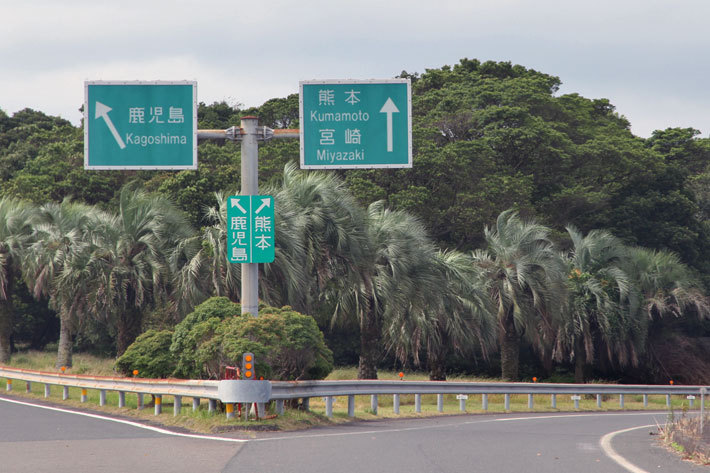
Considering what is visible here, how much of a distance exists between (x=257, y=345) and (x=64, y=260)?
67.1 feet

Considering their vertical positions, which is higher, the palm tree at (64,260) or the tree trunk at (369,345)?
the palm tree at (64,260)

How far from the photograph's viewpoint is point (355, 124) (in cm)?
1747

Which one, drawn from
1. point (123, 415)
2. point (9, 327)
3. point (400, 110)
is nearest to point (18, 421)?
point (123, 415)

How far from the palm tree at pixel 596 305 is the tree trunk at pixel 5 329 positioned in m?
23.0

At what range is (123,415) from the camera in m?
17.9

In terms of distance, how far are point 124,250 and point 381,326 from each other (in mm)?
9283

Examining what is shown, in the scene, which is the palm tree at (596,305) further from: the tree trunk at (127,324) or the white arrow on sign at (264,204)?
the white arrow on sign at (264,204)

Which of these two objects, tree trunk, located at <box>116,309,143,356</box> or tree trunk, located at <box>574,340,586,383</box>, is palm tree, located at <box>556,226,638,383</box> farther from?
tree trunk, located at <box>116,309,143,356</box>

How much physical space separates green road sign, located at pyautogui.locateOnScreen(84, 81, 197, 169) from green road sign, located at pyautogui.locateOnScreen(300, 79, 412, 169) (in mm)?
2144

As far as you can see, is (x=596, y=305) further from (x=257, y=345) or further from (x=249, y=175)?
(x=257, y=345)

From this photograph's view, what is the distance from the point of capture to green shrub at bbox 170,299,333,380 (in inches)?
640

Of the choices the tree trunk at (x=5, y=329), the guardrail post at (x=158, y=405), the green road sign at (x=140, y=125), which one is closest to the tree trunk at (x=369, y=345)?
→ the guardrail post at (x=158, y=405)

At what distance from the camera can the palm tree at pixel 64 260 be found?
33.0m

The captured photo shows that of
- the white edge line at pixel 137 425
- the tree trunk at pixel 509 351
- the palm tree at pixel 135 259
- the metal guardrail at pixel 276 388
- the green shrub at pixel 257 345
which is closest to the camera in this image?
the white edge line at pixel 137 425
